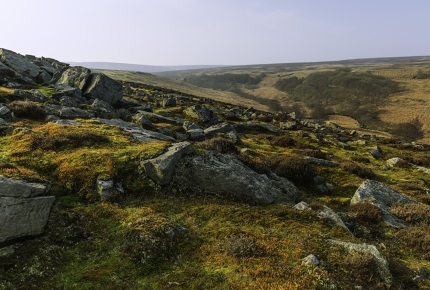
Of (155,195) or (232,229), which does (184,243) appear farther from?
(155,195)

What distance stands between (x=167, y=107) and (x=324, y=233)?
4740 cm

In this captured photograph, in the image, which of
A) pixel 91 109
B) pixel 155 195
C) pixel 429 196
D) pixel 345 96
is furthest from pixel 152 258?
pixel 345 96

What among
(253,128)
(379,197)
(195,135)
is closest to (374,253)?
(379,197)

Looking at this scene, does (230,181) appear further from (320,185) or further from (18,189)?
(18,189)

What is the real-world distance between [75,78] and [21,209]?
40383 mm

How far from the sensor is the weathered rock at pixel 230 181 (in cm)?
1544

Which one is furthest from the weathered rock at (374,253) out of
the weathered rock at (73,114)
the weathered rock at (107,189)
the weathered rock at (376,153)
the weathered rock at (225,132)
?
the weathered rock at (376,153)

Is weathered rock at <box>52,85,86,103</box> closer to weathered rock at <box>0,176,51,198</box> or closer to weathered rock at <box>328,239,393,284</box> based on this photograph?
weathered rock at <box>0,176,51,198</box>

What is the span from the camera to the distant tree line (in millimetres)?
134375

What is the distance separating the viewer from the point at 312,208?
1459 cm

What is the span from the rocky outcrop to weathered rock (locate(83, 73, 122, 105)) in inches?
1311

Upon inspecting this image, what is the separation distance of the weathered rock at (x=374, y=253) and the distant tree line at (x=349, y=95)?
401ft

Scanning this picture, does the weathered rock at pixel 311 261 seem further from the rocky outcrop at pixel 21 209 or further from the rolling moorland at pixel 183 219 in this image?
the rocky outcrop at pixel 21 209

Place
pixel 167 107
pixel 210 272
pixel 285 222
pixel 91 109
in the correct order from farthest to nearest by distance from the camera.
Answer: pixel 167 107 → pixel 91 109 → pixel 285 222 → pixel 210 272
